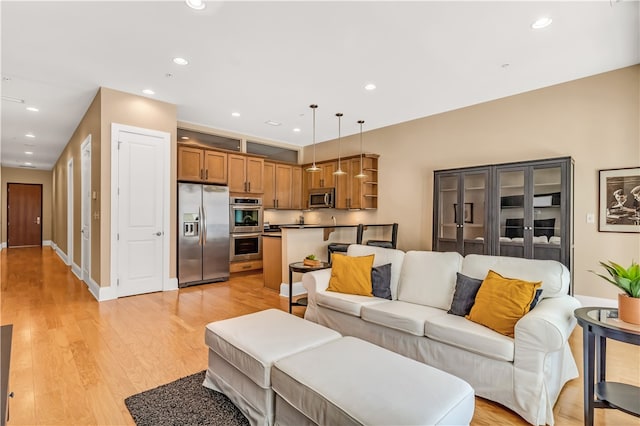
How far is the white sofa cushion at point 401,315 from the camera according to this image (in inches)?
95.4

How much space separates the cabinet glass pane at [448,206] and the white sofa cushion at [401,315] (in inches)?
94.2

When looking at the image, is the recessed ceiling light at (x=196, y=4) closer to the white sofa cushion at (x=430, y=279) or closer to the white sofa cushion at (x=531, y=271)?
the white sofa cushion at (x=430, y=279)

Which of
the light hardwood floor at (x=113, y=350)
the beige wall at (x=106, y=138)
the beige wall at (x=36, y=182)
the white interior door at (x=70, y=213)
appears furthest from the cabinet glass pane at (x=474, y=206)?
the beige wall at (x=36, y=182)

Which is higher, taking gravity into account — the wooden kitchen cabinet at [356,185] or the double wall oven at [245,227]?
the wooden kitchen cabinet at [356,185]

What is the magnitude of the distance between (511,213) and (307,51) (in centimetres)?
330

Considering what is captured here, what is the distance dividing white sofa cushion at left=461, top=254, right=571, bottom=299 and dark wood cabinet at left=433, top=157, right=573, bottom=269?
1809 millimetres

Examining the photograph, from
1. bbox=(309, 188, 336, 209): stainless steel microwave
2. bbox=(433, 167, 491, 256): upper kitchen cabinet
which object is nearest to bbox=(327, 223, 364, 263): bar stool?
bbox=(433, 167, 491, 256): upper kitchen cabinet

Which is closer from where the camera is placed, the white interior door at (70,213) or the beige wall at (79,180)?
the beige wall at (79,180)

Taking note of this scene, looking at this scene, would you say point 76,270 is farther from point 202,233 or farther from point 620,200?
point 620,200

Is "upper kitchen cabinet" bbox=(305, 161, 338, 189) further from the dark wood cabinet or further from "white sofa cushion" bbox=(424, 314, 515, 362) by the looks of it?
"white sofa cushion" bbox=(424, 314, 515, 362)

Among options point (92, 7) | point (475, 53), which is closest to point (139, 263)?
point (92, 7)

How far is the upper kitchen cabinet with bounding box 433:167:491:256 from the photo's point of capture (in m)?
4.55

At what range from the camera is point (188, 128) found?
607cm

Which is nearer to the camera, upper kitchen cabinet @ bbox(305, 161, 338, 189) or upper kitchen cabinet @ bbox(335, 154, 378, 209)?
upper kitchen cabinet @ bbox(335, 154, 378, 209)
